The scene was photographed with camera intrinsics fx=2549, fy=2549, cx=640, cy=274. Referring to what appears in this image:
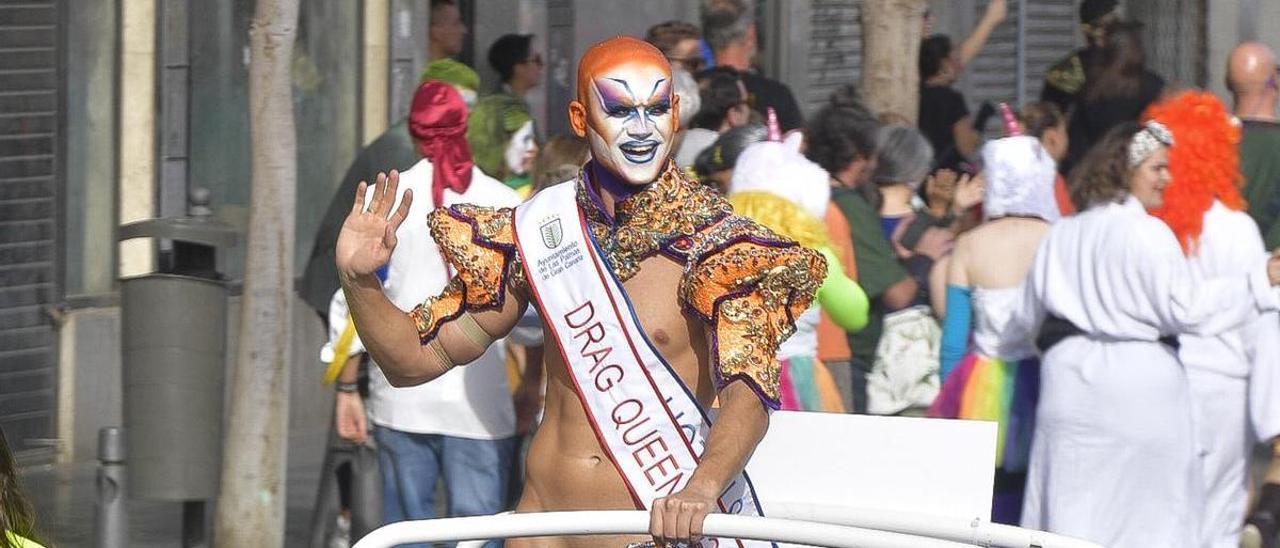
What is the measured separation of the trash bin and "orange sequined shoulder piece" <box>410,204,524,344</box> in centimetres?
271

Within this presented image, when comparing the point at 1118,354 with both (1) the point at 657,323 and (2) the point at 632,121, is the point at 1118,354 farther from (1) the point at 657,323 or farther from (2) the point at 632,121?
(2) the point at 632,121

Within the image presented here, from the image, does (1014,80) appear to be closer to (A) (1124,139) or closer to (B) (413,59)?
(B) (413,59)

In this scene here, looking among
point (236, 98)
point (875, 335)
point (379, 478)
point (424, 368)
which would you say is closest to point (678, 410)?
point (424, 368)

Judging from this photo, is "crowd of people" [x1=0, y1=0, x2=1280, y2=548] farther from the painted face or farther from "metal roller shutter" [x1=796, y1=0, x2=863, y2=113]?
"metal roller shutter" [x1=796, y1=0, x2=863, y2=113]

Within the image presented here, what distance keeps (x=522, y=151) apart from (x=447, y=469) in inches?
66.9

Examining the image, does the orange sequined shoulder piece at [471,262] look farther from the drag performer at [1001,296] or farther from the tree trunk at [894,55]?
the tree trunk at [894,55]

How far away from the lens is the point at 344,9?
42.8ft

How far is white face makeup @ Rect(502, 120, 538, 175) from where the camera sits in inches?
355

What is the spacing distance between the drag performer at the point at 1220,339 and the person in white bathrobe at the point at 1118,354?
33 cm

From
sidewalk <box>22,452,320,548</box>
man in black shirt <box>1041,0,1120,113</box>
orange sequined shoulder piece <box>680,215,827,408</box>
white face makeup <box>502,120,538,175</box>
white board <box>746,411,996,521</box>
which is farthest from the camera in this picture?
man in black shirt <box>1041,0,1120,113</box>

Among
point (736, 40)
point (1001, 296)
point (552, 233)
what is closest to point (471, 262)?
point (552, 233)

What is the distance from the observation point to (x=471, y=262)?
16.4ft

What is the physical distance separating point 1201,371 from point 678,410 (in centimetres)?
414

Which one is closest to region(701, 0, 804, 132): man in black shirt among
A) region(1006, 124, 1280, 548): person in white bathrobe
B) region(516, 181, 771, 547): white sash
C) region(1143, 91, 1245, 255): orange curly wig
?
region(1143, 91, 1245, 255): orange curly wig
